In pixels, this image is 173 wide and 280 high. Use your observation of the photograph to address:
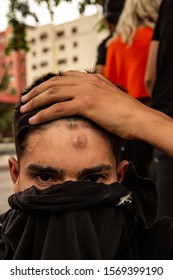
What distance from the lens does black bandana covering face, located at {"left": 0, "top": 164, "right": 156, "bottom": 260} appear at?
3.39ft

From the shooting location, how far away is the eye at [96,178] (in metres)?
1.20

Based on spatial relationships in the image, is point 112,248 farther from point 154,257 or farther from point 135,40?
point 135,40

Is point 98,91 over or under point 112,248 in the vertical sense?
over

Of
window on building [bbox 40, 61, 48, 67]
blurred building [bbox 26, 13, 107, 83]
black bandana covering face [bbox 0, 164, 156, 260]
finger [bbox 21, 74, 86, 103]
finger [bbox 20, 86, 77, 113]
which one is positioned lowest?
window on building [bbox 40, 61, 48, 67]

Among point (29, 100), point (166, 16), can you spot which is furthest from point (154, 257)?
point (166, 16)

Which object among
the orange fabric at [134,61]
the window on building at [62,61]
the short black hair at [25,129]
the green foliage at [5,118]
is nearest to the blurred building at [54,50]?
the window on building at [62,61]

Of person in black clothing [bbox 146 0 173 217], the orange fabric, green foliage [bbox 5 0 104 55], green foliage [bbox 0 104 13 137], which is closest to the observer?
person in black clothing [bbox 146 0 173 217]

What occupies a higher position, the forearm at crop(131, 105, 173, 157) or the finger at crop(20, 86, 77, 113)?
the finger at crop(20, 86, 77, 113)

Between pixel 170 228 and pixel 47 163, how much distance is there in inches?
16.3

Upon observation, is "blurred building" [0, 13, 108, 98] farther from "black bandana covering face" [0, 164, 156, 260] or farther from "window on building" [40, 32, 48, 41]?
"black bandana covering face" [0, 164, 156, 260]

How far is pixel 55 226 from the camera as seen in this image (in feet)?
3.45

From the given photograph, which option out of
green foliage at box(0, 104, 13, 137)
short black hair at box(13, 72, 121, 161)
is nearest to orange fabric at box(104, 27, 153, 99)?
short black hair at box(13, 72, 121, 161)

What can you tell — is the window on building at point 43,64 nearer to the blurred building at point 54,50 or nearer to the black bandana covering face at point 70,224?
the blurred building at point 54,50
